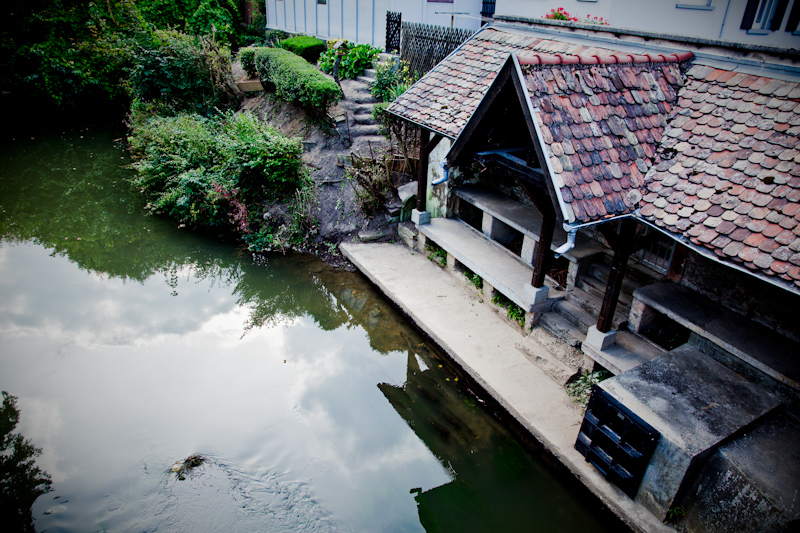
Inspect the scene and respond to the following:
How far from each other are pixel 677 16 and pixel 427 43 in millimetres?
5795

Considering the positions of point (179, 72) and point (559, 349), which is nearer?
point (559, 349)

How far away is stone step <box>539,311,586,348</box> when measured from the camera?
21.9ft

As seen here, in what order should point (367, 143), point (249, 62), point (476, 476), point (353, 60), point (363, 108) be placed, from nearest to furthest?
point (476, 476) → point (367, 143) → point (363, 108) → point (353, 60) → point (249, 62)

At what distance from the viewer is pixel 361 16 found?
665 inches

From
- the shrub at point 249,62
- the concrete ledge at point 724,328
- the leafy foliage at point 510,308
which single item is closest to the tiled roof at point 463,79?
the leafy foliage at point 510,308

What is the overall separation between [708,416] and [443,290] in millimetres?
4393

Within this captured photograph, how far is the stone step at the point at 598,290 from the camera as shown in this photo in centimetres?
682

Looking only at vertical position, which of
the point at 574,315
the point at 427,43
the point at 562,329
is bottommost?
the point at 562,329

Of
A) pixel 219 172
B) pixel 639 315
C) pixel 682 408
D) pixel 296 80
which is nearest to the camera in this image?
pixel 682 408

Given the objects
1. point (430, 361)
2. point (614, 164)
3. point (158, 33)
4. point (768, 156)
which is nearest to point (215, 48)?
point (158, 33)

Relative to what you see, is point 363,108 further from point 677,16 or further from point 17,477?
point 17,477

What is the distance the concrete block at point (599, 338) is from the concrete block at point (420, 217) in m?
4.02

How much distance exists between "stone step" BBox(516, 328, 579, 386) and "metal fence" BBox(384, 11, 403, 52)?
37.3 feet

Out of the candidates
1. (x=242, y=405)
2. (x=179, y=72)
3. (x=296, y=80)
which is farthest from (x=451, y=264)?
(x=179, y=72)
